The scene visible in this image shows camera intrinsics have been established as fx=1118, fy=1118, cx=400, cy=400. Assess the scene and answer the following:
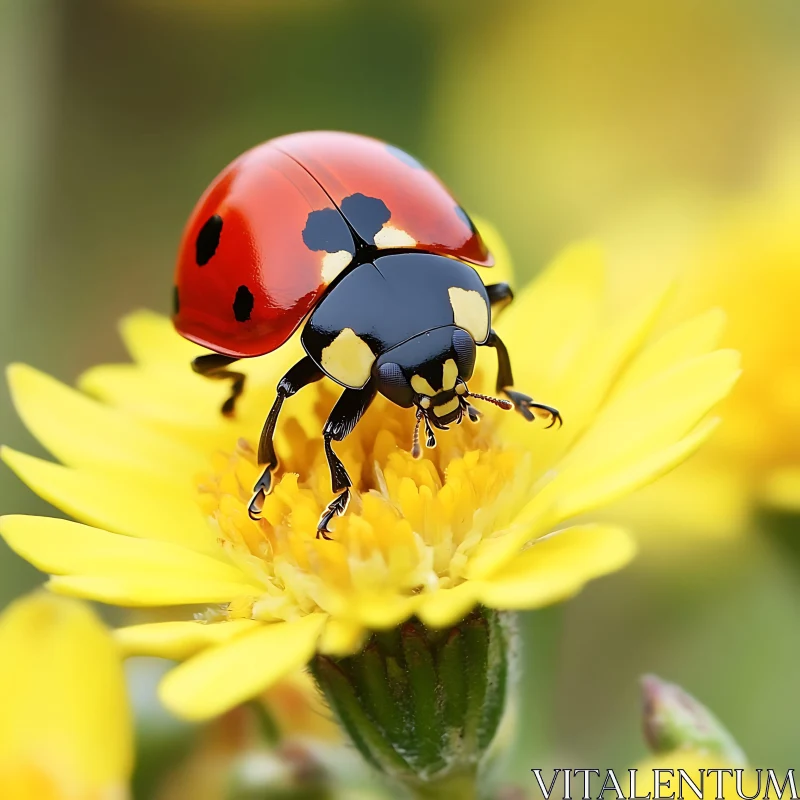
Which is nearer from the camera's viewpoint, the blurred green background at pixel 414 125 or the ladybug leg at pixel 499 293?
the ladybug leg at pixel 499 293

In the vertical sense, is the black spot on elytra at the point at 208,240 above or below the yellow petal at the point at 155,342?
above

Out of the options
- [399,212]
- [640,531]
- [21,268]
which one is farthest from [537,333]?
[21,268]

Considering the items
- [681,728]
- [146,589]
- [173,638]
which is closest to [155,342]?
[146,589]

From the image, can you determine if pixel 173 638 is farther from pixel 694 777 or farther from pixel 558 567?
pixel 694 777

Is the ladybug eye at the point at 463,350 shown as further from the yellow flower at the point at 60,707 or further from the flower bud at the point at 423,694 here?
the yellow flower at the point at 60,707

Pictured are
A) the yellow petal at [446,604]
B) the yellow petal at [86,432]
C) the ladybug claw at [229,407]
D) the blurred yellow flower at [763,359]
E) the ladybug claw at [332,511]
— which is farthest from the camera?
the blurred yellow flower at [763,359]

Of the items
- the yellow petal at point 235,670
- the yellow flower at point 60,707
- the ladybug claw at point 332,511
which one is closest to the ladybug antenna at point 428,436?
the ladybug claw at point 332,511

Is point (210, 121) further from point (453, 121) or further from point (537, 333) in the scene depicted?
point (537, 333)
